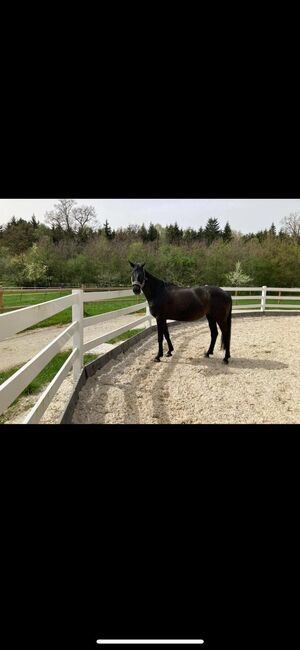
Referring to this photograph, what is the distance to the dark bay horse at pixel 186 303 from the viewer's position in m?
2.91

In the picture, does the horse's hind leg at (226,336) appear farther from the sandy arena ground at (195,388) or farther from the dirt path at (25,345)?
the dirt path at (25,345)

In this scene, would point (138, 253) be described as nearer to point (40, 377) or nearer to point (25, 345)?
point (25, 345)

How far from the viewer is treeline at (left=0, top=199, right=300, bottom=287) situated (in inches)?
272

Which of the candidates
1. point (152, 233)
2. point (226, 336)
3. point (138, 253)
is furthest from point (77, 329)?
point (152, 233)

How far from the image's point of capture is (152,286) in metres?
2.97

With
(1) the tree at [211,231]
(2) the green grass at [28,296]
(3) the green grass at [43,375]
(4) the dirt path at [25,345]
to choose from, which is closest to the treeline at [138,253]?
(1) the tree at [211,231]

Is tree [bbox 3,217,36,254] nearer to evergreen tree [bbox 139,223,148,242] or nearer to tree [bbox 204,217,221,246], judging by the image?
evergreen tree [bbox 139,223,148,242]

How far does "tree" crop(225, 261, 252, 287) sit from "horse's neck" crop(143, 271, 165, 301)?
3898mm

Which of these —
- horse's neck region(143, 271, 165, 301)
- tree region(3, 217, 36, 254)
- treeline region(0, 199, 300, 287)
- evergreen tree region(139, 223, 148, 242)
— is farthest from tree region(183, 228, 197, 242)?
tree region(3, 217, 36, 254)

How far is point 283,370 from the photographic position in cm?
277

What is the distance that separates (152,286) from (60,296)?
6.80m

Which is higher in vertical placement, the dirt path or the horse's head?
the horse's head
